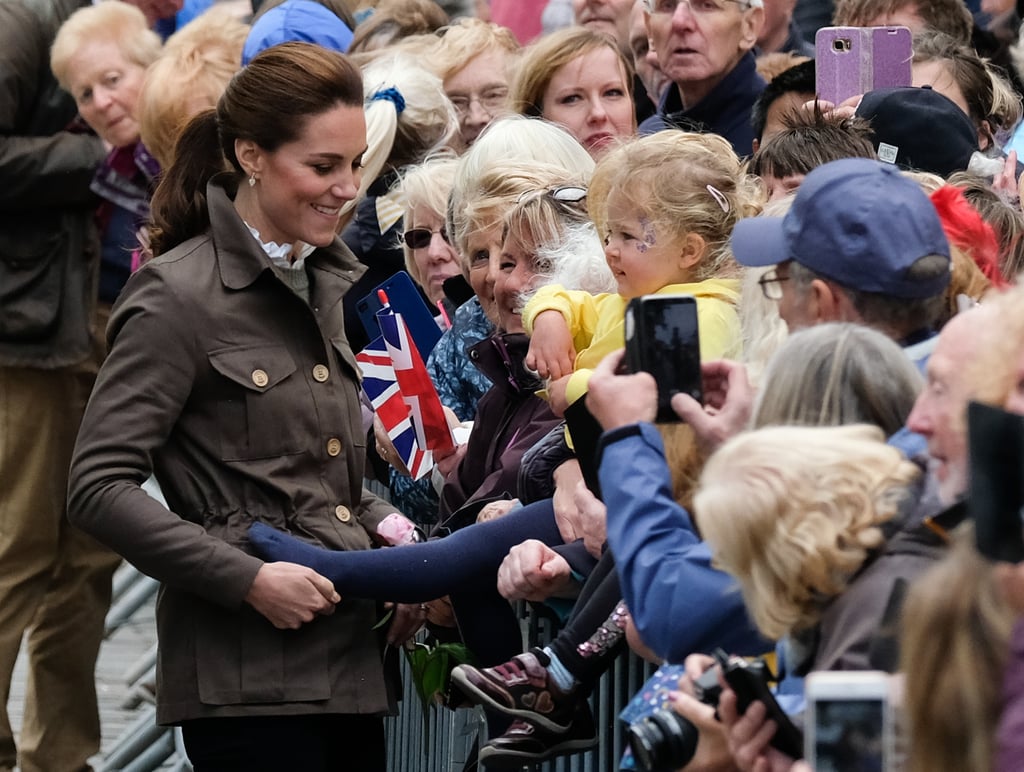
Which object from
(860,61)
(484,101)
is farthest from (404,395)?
(484,101)

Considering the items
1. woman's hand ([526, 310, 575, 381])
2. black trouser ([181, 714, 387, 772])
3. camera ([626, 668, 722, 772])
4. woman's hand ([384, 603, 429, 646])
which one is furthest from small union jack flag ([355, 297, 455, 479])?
camera ([626, 668, 722, 772])

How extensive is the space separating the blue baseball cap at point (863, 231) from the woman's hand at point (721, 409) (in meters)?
0.21

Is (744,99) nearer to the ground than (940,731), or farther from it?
nearer to the ground

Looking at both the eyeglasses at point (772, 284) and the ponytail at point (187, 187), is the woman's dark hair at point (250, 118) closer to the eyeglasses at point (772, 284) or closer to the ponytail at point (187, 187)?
the ponytail at point (187, 187)

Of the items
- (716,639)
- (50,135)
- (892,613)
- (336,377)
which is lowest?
(50,135)

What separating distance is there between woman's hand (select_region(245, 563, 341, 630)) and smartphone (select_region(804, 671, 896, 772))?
2.29m

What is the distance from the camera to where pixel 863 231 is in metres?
3.31

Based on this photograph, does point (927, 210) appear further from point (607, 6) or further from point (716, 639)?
point (607, 6)

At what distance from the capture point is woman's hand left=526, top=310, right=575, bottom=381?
14.7ft

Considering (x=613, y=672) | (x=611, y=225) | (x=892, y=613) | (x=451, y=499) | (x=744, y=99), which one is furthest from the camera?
(x=744, y=99)

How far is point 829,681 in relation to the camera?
7.45 ft

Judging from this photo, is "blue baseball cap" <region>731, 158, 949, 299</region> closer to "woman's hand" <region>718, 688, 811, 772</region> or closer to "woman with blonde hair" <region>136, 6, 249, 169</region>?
"woman's hand" <region>718, 688, 811, 772</region>

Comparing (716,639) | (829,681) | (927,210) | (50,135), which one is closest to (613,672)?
(716,639)

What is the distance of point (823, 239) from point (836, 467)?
2.64 ft
